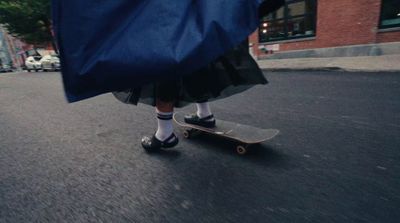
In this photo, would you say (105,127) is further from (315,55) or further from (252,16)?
(315,55)

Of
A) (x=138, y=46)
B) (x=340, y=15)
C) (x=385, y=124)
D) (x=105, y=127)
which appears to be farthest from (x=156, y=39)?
(x=340, y=15)

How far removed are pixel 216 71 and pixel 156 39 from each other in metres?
0.99

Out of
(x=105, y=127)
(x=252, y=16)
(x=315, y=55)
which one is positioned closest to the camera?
(x=252, y=16)

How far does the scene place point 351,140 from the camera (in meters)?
2.43

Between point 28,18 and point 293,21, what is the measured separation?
26195 millimetres

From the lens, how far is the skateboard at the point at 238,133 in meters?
2.26

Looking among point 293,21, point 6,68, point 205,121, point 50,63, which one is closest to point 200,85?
point 205,121

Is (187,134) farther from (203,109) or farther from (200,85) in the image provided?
(200,85)

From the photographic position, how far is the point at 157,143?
2.41 metres

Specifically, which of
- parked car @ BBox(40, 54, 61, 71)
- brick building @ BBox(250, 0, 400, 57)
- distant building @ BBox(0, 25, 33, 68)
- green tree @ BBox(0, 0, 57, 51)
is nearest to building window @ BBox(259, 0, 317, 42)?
brick building @ BBox(250, 0, 400, 57)

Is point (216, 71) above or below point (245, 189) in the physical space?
above

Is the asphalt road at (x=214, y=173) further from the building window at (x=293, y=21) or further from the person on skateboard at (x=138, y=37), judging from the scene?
the building window at (x=293, y=21)

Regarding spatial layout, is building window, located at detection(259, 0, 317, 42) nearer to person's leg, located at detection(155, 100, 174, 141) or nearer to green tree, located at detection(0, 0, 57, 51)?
person's leg, located at detection(155, 100, 174, 141)

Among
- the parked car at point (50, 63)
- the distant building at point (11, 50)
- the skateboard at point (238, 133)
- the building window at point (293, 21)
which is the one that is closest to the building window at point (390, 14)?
the building window at point (293, 21)
